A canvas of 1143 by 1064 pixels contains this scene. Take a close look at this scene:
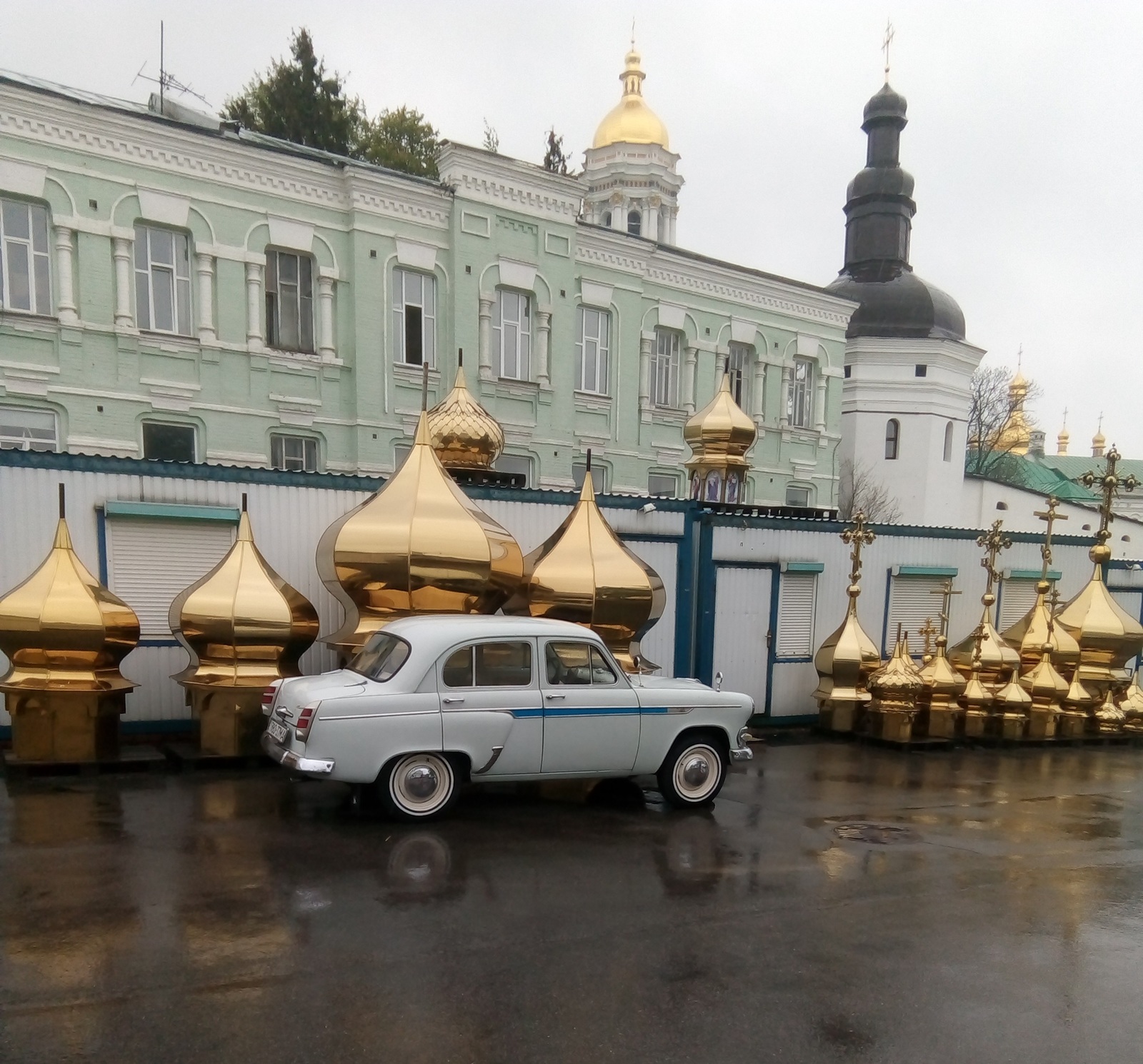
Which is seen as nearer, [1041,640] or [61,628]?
[61,628]

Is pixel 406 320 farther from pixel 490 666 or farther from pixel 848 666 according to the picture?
pixel 490 666

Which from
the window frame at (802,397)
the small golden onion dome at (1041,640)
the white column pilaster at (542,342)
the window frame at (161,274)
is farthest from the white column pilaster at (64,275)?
the window frame at (802,397)

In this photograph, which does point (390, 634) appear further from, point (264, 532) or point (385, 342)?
point (385, 342)

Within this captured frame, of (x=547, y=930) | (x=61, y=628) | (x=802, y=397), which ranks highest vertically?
(x=802, y=397)

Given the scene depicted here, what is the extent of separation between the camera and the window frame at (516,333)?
65.1 ft

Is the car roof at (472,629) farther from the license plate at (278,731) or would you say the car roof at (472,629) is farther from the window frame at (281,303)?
the window frame at (281,303)

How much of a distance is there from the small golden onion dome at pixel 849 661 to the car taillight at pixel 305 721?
749cm

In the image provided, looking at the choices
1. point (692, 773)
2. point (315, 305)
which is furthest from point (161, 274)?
point (692, 773)

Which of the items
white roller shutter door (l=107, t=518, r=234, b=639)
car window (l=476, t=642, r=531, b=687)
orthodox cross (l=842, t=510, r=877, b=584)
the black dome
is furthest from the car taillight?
the black dome

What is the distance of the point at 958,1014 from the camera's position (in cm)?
424

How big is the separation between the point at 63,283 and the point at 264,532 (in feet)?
30.7

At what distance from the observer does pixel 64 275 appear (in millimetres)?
15242

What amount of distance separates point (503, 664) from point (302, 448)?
12497mm

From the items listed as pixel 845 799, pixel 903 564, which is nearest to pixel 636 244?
pixel 903 564
